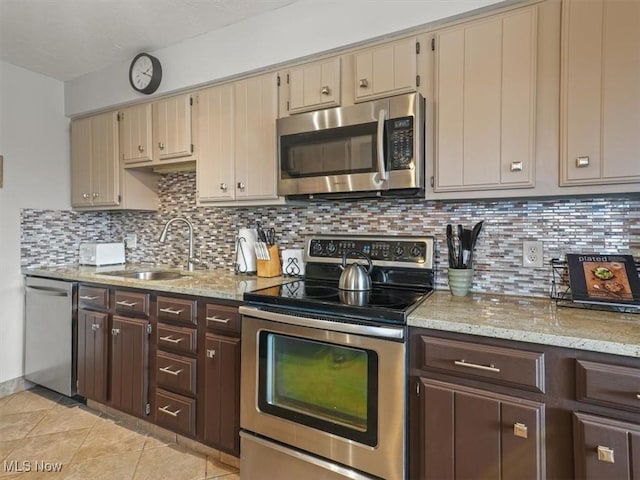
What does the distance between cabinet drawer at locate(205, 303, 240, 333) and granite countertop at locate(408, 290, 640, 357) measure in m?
0.88

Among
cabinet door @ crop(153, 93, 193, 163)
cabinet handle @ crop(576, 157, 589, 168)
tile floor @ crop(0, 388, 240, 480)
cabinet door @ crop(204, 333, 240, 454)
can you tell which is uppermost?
cabinet door @ crop(153, 93, 193, 163)

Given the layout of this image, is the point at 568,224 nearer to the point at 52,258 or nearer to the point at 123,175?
the point at 123,175

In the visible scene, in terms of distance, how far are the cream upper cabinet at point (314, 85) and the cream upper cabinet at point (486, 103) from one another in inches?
20.1

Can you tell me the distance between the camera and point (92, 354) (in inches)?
94.7

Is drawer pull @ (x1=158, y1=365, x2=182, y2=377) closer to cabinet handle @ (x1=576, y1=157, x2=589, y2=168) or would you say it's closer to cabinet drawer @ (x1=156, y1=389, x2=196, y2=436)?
cabinet drawer @ (x1=156, y1=389, x2=196, y2=436)

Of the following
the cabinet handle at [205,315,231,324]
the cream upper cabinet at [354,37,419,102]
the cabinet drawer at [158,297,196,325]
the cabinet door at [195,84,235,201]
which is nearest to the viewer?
the cream upper cabinet at [354,37,419,102]

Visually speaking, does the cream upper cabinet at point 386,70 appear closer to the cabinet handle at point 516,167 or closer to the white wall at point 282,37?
the white wall at point 282,37

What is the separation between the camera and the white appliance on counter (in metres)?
2.95

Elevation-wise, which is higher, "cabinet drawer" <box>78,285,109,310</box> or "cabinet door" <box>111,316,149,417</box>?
"cabinet drawer" <box>78,285,109,310</box>

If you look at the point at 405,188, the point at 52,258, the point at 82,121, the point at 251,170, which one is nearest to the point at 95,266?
the point at 52,258

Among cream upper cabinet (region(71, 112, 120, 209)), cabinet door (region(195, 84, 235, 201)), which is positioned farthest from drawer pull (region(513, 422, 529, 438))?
cream upper cabinet (region(71, 112, 120, 209))

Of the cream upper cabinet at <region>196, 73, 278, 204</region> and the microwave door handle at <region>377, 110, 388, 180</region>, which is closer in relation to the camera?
the microwave door handle at <region>377, 110, 388, 180</region>

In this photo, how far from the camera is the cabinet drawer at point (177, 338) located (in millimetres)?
1963

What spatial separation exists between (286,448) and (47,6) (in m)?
2.66
